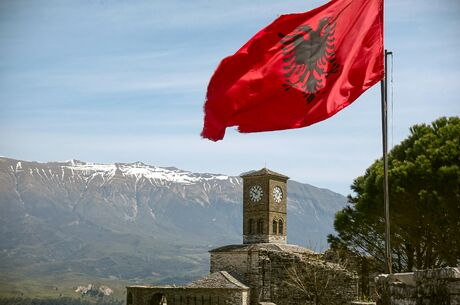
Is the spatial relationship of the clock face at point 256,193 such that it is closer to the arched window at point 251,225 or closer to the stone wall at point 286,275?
the arched window at point 251,225

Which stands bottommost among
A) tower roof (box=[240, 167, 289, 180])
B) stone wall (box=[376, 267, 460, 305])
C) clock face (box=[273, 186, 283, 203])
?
stone wall (box=[376, 267, 460, 305])

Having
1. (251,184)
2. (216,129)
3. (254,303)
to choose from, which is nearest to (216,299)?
(254,303)

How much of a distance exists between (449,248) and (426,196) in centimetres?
246

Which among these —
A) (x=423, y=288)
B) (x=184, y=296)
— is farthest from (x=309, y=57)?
(x=184, y=296)

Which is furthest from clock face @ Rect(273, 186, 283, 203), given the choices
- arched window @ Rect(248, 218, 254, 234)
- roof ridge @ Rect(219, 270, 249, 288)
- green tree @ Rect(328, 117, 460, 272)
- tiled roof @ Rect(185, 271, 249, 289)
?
green tree @ Rect(328, 117, 460, 272)

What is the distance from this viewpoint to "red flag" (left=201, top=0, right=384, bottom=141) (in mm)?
11711

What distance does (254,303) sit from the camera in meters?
55.9

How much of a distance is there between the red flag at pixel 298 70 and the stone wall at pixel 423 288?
2785 mm

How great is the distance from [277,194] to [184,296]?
18202 millimetres

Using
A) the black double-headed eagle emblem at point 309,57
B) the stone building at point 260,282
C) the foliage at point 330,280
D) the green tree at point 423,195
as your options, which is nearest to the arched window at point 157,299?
the stone building at point 260,282

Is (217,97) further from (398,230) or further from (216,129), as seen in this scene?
(398,230)

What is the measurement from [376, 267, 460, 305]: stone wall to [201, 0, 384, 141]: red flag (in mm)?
2785

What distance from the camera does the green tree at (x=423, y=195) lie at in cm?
2841

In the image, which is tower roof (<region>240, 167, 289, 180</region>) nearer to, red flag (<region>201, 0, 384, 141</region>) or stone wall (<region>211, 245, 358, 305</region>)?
stone wall (<region>211, 245, 358, 305</region>)
